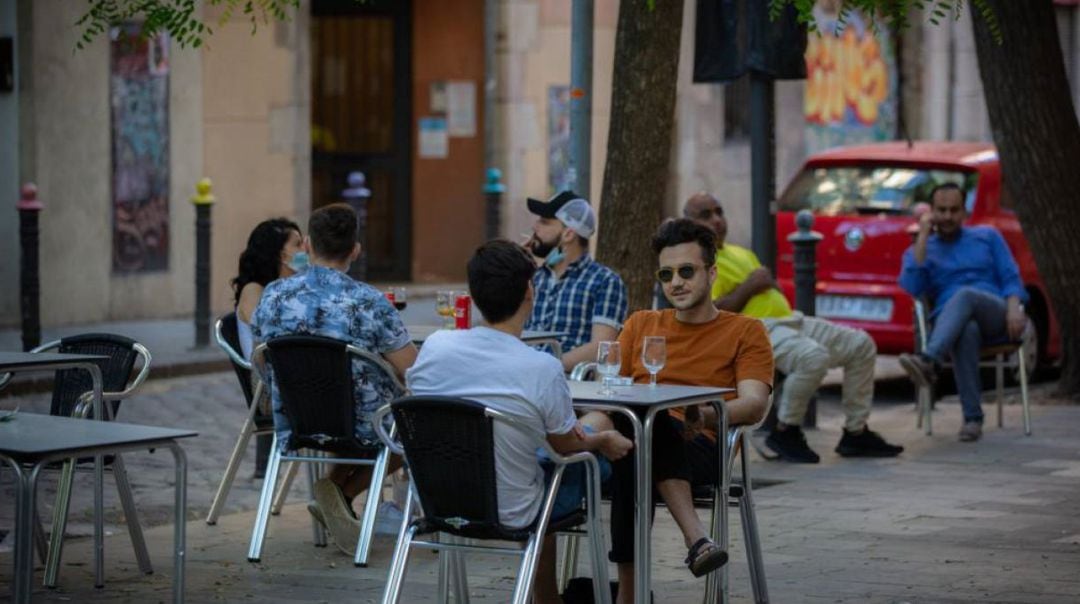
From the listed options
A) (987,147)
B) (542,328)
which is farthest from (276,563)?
(987,147)

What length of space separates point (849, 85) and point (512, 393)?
74.2ft

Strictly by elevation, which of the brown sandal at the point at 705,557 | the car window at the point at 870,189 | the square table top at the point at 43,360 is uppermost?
the car window at the point at 870,189

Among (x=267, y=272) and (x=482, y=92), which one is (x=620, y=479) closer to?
(x=267, y=272)

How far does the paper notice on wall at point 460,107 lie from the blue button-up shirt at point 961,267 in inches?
409

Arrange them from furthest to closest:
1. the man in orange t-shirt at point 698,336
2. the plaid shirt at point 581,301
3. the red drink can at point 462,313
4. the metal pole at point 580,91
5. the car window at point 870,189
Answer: the car window at point 870,189, the metal pole at point 580,91, the plaid shirt at point 581,301, the red drink can at point 462,313, the man in orange t-shirt at point 698,336

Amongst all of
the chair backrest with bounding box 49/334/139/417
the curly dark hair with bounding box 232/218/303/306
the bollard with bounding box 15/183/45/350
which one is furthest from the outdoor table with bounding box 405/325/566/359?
the bollard with bounding box 15/183/45/350

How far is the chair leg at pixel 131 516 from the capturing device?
8250 millimetres

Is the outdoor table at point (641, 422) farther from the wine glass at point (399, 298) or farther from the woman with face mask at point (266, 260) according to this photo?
the woman with face mask at point (266, 260)

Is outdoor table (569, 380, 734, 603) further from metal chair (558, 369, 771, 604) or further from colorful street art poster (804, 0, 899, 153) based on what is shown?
colorful street art poster (804, 0, 899, 153)

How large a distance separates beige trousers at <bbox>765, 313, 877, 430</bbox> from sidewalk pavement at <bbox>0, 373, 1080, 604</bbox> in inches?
11.4

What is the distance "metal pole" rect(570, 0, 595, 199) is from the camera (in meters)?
11.2

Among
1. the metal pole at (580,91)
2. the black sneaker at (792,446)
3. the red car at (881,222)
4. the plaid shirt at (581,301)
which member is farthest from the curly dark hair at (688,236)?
the red car at (881,222)

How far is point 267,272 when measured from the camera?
10.2m

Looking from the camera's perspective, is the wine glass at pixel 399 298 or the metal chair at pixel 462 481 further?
the wine glass at pixel 399 298
